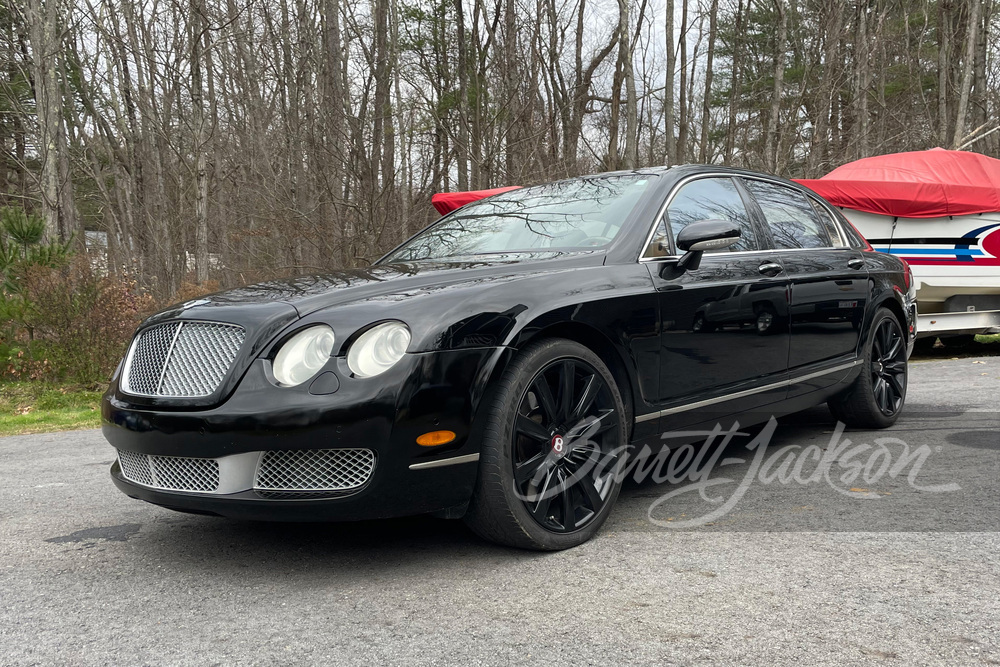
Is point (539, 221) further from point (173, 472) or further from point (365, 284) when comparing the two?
point (173, 472)

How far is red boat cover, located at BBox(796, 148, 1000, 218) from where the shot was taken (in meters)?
9.48

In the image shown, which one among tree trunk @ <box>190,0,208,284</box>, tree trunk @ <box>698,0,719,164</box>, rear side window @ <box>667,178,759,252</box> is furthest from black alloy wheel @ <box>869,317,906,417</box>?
tree trunk @ <box>698,0,719,164</box>

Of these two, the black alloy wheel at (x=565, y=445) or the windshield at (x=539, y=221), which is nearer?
the black alloy wheel at (x=565, y=445)

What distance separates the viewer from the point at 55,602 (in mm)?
2834

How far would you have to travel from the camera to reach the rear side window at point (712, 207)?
4.20 metres

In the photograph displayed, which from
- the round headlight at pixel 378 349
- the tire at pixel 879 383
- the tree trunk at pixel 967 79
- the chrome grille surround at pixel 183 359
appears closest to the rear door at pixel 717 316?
the tire at pixel 879 383

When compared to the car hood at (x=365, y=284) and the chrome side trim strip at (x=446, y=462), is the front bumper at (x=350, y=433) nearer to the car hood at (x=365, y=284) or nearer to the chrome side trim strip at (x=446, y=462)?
the chrome side trim strip at (x=446, y=462)

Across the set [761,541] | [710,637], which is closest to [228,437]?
[710,637]

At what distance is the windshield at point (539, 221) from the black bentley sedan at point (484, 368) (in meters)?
0.02

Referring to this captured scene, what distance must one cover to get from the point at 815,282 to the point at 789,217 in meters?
0.48

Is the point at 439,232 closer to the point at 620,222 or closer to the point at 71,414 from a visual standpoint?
the point at 620,222

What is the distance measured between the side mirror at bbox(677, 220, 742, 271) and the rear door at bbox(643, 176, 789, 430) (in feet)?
0.22

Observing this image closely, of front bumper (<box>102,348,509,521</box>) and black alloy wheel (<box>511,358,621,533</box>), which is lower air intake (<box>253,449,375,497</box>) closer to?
front bumper (<box>102,348,509,521</box>)

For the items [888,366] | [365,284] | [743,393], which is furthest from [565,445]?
[888,366]
